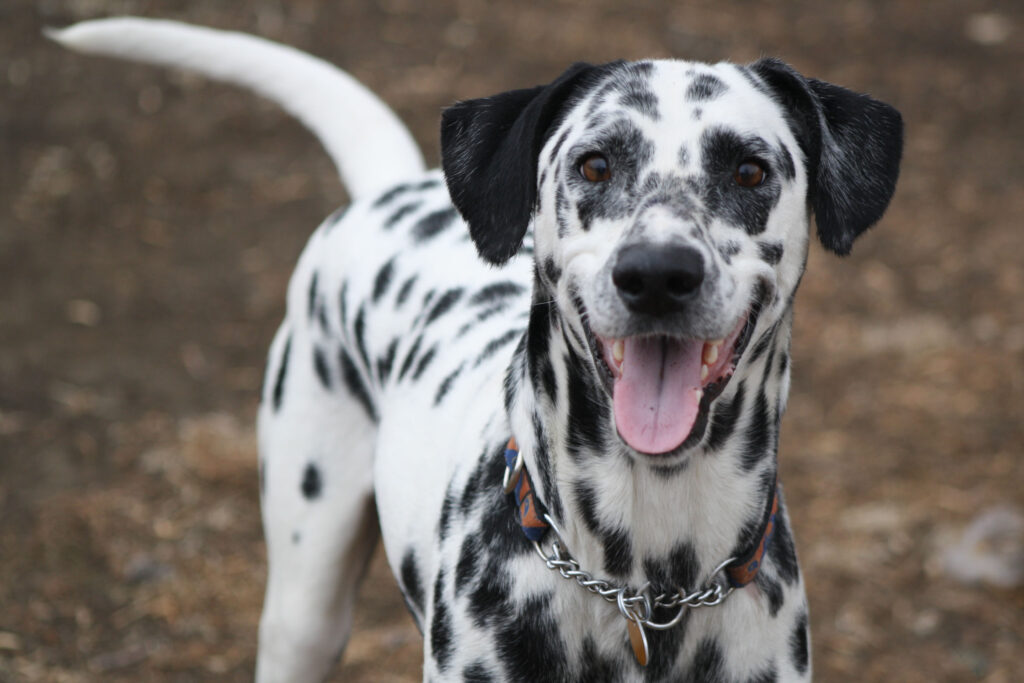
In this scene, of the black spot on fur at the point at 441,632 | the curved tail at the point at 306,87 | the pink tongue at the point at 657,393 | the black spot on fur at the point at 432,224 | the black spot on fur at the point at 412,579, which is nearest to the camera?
the pink tongue at the point at 657,393

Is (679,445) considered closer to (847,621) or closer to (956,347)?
(847,621)

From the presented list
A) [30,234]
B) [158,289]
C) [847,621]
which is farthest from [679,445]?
[30,234]

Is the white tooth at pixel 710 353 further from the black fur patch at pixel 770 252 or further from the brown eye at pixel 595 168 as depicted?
the brown eye at pixel 595 168

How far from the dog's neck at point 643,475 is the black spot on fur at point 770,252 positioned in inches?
5.6

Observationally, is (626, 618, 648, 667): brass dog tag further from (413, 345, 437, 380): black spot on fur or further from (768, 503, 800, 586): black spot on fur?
(413, 345, 437, 380): black spot on fur

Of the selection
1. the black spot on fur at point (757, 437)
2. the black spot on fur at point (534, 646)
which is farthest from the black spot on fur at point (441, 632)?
the black spot on fur at point (757, 437)

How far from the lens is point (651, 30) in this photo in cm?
970

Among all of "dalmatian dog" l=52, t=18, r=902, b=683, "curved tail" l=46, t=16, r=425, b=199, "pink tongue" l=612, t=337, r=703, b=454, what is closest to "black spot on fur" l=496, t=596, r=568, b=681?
"dalmatian dog" l=52, t=18, r=902, b=683

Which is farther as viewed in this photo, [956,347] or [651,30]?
[651,30]

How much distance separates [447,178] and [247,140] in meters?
6.15

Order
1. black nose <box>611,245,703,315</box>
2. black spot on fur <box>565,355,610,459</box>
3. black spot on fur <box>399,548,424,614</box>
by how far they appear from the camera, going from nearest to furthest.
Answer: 1. black nose <box>611,245,703,315</box>
2. black spot on fur <box>565,355,610,459</box>
3. black spot on fur <box>399,548,424,614</box>

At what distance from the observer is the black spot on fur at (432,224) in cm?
356

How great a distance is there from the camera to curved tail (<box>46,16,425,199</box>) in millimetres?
3828

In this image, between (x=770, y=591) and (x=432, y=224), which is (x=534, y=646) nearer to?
(x=770, y=591)
